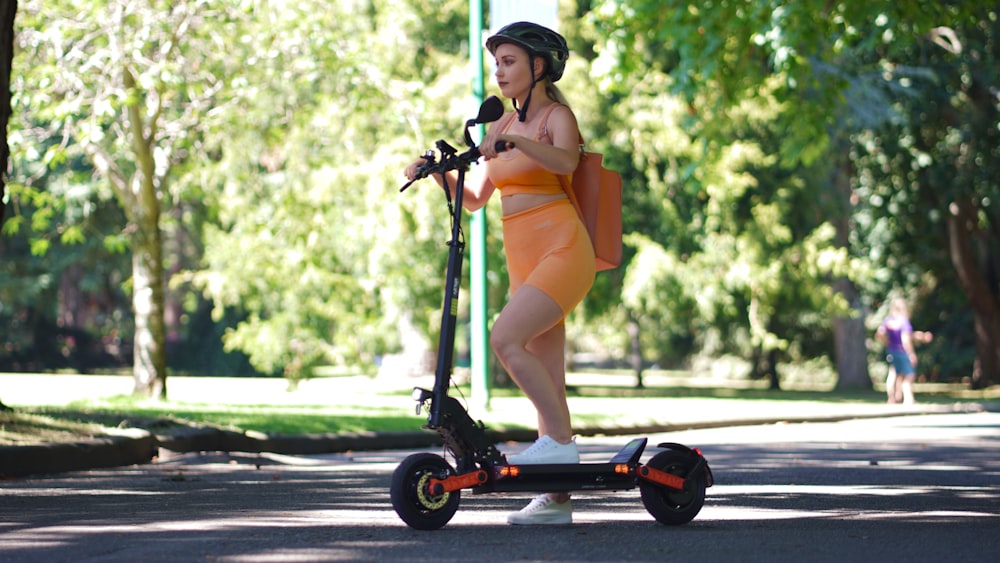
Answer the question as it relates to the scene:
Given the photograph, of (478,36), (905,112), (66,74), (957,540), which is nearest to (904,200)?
(905,112)

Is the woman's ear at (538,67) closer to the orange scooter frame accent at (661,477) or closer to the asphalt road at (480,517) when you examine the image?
the orange scooter frame accent at (661,477)

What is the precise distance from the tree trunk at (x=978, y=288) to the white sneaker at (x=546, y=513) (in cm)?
2596

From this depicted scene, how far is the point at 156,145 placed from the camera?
68.4 ft

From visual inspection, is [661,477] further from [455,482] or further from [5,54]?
[5,54]

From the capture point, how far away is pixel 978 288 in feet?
106

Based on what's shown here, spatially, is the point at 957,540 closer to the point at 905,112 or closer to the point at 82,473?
the point at 82,473

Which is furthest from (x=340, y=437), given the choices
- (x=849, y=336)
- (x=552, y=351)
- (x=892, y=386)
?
(x=849, y=336)

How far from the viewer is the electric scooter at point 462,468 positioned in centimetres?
612

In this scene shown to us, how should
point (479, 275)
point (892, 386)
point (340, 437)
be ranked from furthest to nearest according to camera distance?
1. point (892, 386)
2. point (479, 275)
3. point (340, 437)

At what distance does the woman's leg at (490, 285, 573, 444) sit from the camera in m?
6.36

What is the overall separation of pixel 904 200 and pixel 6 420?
82.8ft

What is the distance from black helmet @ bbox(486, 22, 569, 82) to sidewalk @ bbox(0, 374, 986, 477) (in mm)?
5219

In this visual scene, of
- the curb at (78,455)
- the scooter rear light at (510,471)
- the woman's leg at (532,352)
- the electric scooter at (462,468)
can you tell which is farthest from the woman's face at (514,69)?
the curb at (78,455)

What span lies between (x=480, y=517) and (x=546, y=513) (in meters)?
0.52
